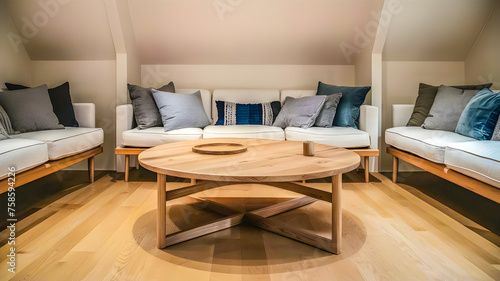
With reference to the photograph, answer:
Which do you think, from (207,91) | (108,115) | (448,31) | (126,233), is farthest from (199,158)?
(448,31)

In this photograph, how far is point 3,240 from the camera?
1.76 meters

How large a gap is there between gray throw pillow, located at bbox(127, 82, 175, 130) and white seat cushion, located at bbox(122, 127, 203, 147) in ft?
0.54

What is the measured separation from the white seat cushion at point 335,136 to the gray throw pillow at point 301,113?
0.47 ft

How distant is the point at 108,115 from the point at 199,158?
7.62 feet

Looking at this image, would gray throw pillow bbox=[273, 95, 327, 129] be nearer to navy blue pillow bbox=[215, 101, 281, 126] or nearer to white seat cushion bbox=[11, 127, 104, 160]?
navy blue pillow bbox=[215, 101, 281, 126]

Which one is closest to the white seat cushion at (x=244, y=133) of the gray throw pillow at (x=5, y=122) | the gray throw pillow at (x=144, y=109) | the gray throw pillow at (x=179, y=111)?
the gray throw pillow at (x=179, y=111)

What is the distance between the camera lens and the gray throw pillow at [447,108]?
276 centimetres

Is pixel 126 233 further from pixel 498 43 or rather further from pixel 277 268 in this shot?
pixel 498 43

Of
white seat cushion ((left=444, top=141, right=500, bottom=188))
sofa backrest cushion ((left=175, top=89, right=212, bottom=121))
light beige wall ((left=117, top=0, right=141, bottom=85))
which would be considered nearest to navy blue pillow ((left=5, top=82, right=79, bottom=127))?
light beige wall ((left=117, top=0, right=141, bottom=85))

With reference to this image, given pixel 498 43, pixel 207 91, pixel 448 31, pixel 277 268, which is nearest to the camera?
pixel 277 268

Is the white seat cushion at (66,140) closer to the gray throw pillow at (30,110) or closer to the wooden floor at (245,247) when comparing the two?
the gray throw pillow at (30,110)

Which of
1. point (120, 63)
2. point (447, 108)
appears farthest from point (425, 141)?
point (120, 63)

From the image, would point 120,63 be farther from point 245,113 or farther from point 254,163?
point 254,163

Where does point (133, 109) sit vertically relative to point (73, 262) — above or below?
above
